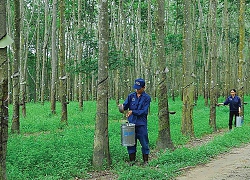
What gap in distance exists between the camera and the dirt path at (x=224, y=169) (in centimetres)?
590

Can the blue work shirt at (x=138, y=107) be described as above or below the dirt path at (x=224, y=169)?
above

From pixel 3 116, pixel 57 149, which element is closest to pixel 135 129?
pixel 57 149

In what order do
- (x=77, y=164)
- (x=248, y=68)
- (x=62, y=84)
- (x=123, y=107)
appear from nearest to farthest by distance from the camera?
(x=77, y=164)
(x=123, y=107)
(x=62, y=84)
(x=248, y=68)

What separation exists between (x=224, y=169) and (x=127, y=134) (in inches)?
79.4

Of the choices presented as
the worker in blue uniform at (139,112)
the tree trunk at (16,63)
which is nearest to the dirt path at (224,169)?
the worker in blue uniform at (139,112)

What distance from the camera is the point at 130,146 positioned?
22.6ft

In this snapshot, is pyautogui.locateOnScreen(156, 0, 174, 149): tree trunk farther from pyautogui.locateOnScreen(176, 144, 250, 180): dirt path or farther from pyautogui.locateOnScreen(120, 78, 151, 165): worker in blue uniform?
pyautogui.locateOnScreen(120, 78, 151, 165): worker in blue uniform

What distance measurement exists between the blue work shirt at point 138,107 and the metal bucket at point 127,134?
0.23 metres

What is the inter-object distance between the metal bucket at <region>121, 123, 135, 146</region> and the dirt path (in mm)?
1243

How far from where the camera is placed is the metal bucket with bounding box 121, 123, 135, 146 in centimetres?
662

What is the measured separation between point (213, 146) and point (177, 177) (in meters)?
3.07

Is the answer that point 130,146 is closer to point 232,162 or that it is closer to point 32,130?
point 232,162

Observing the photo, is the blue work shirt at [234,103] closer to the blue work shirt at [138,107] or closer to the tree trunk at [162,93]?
the tree trunk at [162,93]

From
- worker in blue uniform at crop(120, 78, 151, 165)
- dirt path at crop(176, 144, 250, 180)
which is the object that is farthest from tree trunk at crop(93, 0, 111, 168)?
dirt path at crop(176, 144, 250, 180)
